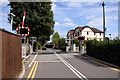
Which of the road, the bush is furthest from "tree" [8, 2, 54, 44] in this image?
the road

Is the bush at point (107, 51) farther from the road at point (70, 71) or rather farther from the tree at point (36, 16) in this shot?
the tree at point (36, 16)

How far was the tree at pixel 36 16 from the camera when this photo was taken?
195 feet

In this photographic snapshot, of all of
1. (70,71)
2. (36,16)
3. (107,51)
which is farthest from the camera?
(36,16)

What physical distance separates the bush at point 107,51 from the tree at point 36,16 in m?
20.2

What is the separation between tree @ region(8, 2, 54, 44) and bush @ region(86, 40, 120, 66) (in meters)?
20.2

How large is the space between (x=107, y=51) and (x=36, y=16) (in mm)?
30074

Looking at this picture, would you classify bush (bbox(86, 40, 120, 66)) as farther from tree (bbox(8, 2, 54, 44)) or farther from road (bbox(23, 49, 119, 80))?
tree (bbox(8, 2, 54, 44))

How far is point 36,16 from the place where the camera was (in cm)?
5912

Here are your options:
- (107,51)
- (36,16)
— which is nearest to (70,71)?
(107,51)

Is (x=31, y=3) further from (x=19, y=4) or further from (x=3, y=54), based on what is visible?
(x=3, y=54)

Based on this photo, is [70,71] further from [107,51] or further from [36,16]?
[36,16]

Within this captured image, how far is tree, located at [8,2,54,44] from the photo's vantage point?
59.4 metres

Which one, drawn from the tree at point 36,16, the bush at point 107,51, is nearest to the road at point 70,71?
the bush at point 107,51

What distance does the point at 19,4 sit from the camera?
2365 inches
